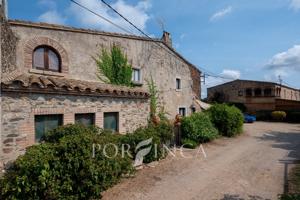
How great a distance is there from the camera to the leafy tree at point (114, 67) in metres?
16.0

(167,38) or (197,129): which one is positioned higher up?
(167,38)

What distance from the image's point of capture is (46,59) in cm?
1378

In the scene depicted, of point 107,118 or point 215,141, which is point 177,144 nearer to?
point 215,141

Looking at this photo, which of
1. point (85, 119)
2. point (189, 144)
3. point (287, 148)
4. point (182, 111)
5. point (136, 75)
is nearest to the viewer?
point (85, 119)

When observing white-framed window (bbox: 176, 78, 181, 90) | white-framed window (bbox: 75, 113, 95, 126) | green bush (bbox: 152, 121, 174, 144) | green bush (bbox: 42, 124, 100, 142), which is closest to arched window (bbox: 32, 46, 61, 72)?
white-framed window (bbox: 75, 113, 95, 126)

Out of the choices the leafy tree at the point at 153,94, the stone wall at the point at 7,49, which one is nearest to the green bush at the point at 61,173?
the stone wall at the point at 7,49

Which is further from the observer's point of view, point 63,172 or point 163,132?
point 163,132

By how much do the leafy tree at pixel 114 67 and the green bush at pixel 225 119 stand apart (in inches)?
297

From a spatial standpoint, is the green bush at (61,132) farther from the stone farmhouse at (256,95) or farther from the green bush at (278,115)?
the stone farmhouse at (256,95)

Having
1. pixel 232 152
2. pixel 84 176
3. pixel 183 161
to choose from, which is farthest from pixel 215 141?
pixel 84 176

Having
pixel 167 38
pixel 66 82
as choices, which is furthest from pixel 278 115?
pixel 66 82

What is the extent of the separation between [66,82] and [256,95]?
3426cm

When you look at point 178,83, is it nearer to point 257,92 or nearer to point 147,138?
point 147,138

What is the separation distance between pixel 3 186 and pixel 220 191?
6948 millimetres
